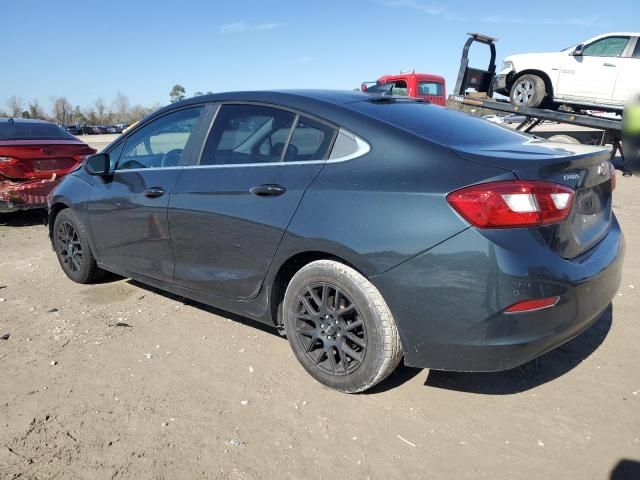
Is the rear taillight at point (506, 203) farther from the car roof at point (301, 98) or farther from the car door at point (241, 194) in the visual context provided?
the car roof at point (301, 98)

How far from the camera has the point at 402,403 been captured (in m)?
2.76

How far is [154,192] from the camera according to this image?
3.53m

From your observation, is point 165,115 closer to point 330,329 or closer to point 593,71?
point 330,329

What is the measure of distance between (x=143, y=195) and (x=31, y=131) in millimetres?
4884

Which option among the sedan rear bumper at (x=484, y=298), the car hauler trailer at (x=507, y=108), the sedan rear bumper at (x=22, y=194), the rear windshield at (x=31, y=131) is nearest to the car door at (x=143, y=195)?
the sedan rear bumper at (x=484, y=298)

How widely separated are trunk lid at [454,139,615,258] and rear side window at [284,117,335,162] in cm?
71

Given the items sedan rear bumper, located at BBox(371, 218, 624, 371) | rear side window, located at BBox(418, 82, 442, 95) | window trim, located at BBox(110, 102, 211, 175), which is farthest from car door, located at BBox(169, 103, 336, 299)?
rear side window, located at BBox(418, 82, 442, 95)

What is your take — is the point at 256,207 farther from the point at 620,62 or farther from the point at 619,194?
the point at 620,62

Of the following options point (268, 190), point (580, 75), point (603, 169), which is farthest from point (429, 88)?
point (268, 190)

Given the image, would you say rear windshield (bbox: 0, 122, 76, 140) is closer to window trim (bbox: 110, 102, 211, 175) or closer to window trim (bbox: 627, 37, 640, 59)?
window trim (bbox: 110, 102, 211, 175)

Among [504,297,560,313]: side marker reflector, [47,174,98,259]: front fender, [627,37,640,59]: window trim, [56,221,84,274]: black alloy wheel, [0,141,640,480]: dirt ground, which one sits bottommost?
[0,141,640,480]: dirt ground

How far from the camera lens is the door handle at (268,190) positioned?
2863 mm

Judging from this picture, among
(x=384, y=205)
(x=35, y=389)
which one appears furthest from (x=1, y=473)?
(x=384, y=205)

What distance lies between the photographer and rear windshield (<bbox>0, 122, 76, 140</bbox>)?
705cm
